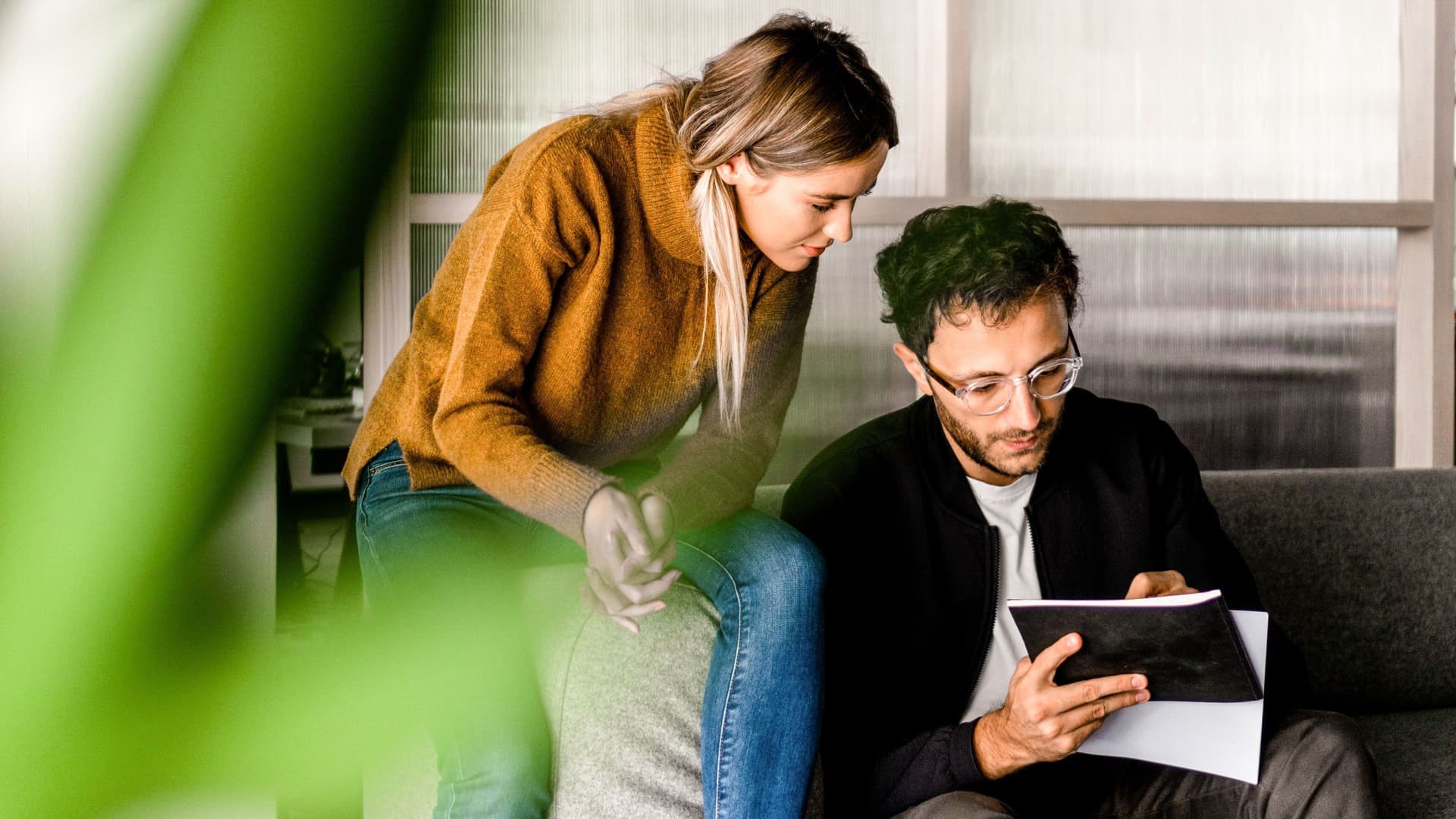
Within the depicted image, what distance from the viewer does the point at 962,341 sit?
58.1 inches

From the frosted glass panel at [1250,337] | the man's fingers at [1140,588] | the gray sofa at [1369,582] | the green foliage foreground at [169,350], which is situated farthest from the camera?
the frosted glass panel at [1250,337]

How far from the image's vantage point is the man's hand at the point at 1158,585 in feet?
4.39

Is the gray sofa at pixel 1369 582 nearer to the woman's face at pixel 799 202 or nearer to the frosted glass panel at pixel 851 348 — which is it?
the frosted glass panel at pixel 851 348

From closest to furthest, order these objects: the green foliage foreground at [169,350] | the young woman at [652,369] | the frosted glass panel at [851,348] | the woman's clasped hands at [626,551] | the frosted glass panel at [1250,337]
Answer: the green foliage foreground at [169,350] → the woman's clasped hands at [626,551] → the young woman at [652,369] → the frosted glass panel at [851,348] → the frosted glass panel at [1250,337]

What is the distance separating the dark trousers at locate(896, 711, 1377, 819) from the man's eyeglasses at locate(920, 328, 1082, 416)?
0.44m

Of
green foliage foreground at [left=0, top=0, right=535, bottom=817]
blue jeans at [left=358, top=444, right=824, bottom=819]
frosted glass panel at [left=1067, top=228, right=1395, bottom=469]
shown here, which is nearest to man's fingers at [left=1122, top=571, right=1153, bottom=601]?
blue jeans at [left=358, top=444, right=824, bottom=819]

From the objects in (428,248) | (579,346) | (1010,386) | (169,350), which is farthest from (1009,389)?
(169,350)

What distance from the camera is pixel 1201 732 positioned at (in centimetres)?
129

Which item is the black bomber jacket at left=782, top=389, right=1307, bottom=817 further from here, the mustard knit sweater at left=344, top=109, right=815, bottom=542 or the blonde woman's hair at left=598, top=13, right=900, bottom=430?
the blonde woman's hair at left=598, top=13, right=900, bottom=430

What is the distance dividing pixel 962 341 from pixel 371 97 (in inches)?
55.3

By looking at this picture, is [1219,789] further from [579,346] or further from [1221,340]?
[1221,340]

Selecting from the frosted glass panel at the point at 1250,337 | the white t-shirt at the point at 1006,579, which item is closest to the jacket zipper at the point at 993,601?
the white t-shirt at the point at 1006,579

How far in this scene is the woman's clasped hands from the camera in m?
0.92

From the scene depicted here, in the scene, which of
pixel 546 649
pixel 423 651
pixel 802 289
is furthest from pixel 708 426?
pixel 423 651
